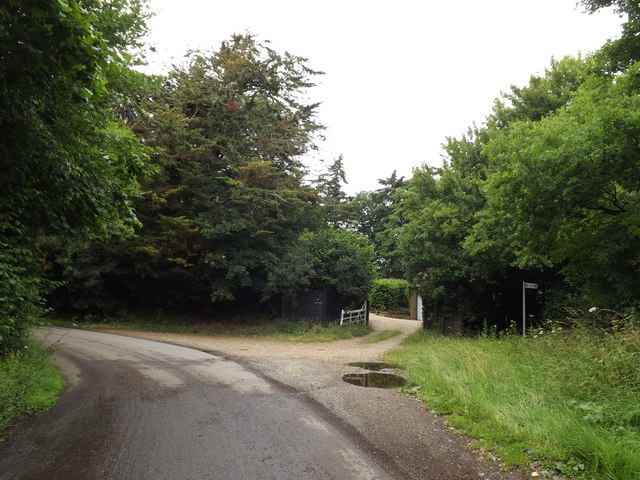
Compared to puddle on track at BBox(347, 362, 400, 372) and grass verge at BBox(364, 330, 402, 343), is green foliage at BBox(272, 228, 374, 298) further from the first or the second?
puddle on track at BBox(347, 362, 400, 372)

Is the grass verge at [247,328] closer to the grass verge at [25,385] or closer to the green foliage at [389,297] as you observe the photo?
the grass verge at [25,385]

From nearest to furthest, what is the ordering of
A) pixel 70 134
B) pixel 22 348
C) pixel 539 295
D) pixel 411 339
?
pixel 70 134, pixel 22 348, pixel 539 295, pixel 411 339

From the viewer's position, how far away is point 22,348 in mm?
8109

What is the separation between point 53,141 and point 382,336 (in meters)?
17.0

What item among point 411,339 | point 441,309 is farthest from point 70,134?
point 441,309

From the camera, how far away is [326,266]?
71.9 ft

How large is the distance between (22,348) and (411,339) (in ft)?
46.5

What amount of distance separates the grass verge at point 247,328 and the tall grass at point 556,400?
11182 mm

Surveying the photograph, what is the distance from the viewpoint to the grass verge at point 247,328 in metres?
19.2

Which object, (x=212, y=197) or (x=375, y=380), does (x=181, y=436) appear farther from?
(x=212, y=197)

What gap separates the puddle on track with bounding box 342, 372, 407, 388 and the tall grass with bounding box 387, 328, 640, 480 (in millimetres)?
531

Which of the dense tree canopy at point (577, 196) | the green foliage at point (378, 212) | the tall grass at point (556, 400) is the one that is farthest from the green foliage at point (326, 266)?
the green foliage at point (378, 212)

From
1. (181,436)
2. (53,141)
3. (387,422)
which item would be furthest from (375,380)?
(53,141)

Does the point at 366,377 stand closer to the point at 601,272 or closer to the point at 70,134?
the point at 601,272
